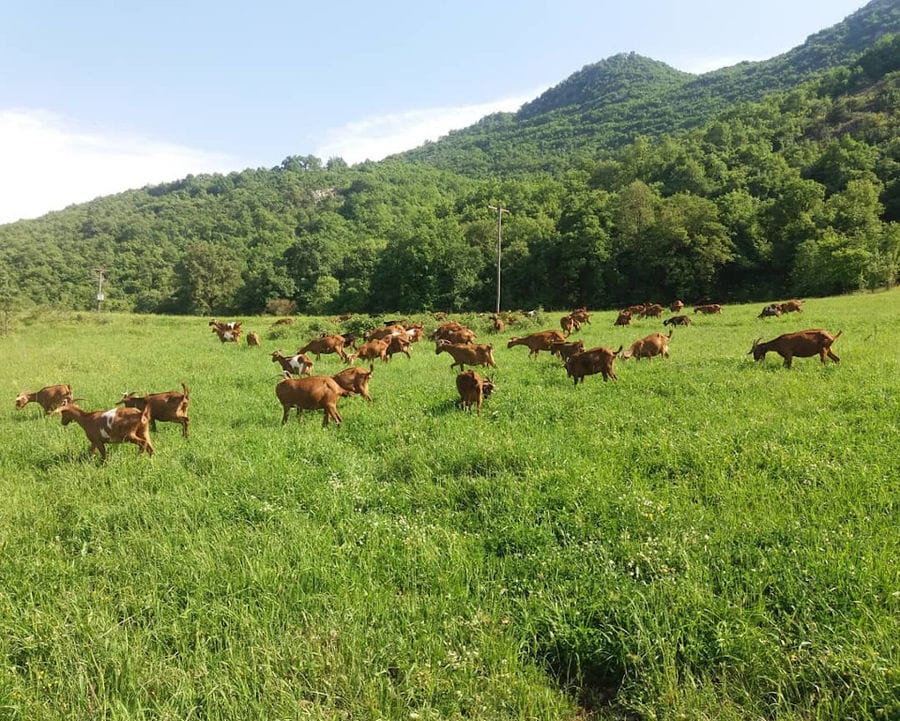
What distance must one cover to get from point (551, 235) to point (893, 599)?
62.4 meters

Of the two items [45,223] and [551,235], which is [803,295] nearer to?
[551,235]

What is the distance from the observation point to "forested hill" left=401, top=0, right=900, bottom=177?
124438 millimetres

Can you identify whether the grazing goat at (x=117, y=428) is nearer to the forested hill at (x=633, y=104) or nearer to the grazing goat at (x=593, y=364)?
the grazing goat at (x=593, y=364)

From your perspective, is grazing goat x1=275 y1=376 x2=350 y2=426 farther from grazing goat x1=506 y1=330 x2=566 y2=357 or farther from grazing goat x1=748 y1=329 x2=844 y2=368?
grazing goat x1=748 y1=329 x2=844 y2=368

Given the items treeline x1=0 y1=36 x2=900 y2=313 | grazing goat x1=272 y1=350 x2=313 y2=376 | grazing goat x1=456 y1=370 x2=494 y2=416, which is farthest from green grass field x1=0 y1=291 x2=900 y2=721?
treeline x1=0 y1=36 x2=900 y2=313

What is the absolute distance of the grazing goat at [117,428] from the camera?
7078 millimetres

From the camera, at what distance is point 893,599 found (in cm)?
312

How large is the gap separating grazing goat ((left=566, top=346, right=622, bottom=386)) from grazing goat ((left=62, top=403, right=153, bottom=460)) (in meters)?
8.13

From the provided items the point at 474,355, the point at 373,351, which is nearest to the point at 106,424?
the point at 474,355

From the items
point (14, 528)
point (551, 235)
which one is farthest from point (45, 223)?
point (14, 528)

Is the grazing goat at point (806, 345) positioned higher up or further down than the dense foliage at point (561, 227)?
further down

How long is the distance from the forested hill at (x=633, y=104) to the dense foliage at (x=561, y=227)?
1804mm

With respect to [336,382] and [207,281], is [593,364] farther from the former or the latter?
[207,281]

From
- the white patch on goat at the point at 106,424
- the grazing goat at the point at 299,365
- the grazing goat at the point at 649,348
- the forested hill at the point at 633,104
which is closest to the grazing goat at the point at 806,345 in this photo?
the grazing goat at the point at 649,348
